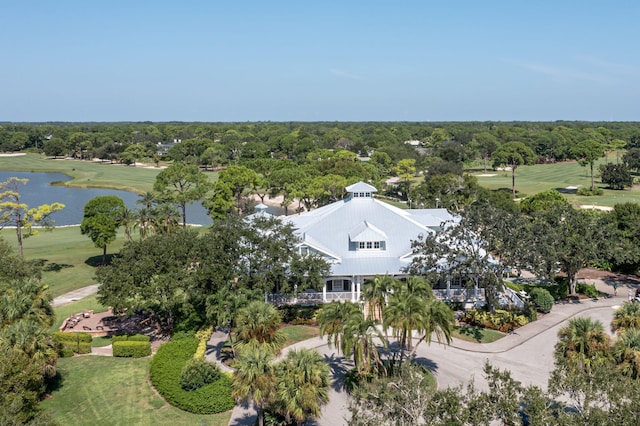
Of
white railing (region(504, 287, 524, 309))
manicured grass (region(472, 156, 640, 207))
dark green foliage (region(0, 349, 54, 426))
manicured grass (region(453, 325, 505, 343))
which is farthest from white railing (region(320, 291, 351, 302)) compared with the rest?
manicured grass (region(472, 156, 640, 207))

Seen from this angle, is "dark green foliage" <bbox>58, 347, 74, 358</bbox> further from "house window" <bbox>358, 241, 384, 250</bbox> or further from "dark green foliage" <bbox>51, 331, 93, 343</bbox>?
"house window" <bbox>358, 241, 384, 250</bbox>

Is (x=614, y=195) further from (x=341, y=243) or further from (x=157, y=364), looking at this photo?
(x=157, y=364)

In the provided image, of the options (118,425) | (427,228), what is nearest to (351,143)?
(427,228)

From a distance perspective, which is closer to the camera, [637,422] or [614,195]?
[637,422]

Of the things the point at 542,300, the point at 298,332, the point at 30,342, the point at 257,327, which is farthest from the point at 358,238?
the point at 30,342

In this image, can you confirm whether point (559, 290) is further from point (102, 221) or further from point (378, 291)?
point (102, 221)

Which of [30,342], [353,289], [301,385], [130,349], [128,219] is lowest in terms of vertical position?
[130,349]
